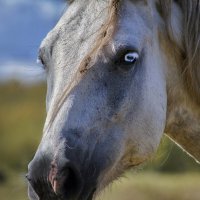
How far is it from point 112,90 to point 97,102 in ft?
0.46

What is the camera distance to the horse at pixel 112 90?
3.89 m

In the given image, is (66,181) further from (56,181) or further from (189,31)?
(189,31)

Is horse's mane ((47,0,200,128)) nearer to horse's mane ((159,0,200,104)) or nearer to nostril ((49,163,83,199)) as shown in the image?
horse's mane ((159,0,200,104))

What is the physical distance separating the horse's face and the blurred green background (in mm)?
292

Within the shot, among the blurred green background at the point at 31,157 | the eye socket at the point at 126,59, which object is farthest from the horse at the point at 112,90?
the blurred green background at the point at 31,157

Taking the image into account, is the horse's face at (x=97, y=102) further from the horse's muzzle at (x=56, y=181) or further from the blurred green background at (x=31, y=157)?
the blurred green background at (x=31, y=157)

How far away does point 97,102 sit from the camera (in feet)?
13.3

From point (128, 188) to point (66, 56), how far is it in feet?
33.4

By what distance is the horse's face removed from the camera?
3.87 m

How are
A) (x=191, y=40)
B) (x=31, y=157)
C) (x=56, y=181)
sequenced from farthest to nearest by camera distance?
1. (x=31, y=157)
2. (x=191, y=40)
3. (x=56, y=181)

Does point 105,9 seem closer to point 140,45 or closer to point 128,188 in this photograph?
point 140,45

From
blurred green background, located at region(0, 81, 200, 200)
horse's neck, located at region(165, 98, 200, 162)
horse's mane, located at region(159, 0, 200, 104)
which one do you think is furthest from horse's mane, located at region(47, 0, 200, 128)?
blurred green background, located at region(0, 81, 200, 200)

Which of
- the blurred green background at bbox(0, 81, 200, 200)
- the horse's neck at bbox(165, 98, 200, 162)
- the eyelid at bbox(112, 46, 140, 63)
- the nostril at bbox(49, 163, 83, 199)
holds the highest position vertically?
the eyelid at bbox(112, 46, 140, 63)

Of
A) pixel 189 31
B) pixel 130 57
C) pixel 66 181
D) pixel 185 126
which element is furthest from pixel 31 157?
pixel 66 181
